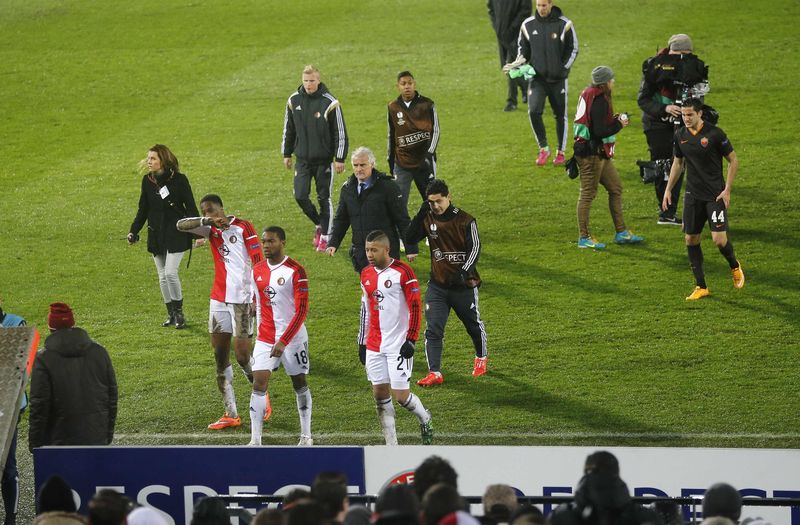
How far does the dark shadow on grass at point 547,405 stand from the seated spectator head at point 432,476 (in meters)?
4.07

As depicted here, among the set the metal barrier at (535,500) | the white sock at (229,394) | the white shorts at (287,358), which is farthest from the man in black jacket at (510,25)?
the metal barrier at (535,500)

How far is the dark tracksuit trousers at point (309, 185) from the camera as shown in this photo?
562 inches

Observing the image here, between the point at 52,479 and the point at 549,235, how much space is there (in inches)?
356

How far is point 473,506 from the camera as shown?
7781 millimetres

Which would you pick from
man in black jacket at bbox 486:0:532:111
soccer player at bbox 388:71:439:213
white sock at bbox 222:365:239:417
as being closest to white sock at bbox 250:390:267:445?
white sock at bbox 222:365:239:417

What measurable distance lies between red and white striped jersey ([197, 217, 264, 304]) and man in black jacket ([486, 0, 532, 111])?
392 inches

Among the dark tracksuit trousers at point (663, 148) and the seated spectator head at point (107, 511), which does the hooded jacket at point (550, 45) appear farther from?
the seated spectator head at point (107, 511)

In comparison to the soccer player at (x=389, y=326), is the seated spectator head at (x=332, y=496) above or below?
below

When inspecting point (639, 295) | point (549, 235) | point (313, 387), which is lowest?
point (313, 387)

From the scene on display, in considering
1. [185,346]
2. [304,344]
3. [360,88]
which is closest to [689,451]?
[304,344]

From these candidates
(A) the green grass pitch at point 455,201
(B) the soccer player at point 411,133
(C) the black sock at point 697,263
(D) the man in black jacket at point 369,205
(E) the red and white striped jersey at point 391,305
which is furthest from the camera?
(B) the soccer player at point 411,133

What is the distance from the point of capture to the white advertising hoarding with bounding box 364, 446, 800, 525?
25.2ft

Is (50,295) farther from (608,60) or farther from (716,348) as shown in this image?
(608,60)

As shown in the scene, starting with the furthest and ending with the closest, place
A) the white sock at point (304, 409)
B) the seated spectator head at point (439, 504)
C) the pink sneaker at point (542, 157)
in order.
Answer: the pink sneaker at point (542, 157) → the white sock at point (304, 409) → the seated spectator head at point (439, 504)
